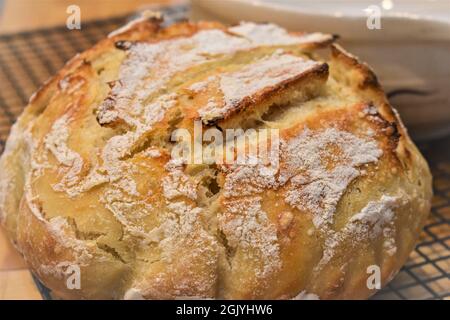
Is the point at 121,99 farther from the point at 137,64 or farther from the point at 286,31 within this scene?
the point at 286,31

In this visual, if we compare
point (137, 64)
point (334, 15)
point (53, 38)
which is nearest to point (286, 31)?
point (334, 15)

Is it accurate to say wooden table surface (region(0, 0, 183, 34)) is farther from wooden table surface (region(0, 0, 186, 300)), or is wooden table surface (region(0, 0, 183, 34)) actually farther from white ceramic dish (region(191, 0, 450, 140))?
white ceramic dish (region(191, 0, 450, 140))

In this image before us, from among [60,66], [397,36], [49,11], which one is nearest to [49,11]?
[49,11]

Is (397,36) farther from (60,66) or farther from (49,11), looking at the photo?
(49,11)
